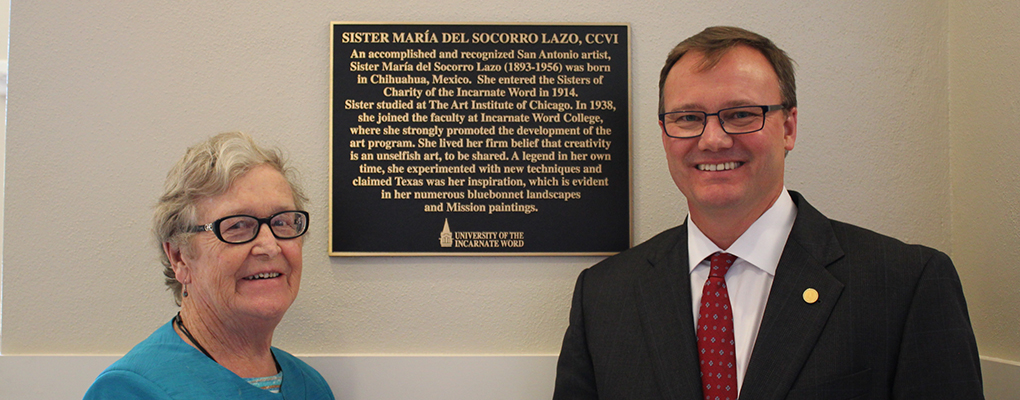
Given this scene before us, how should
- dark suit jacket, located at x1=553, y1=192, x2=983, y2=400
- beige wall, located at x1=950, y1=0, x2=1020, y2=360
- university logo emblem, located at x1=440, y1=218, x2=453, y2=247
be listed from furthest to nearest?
university logo emblem, located at x1=440, y1=218, x2=453, y2=247
beige wall, located at x1=950, y1=0, x2=1020, y2=360
dark suit jacket, located at x1=553, y1=192, x2=983, y2=400

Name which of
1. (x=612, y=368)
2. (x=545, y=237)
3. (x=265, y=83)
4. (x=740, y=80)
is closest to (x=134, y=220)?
(x=265, y=83)

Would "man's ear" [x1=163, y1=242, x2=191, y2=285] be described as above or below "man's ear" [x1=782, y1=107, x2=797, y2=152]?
below

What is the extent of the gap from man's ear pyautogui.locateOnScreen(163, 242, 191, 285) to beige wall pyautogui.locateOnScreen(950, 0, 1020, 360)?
2.81 m

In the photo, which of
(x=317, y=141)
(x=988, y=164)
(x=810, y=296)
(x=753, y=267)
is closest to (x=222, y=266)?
(x=317, y=141)

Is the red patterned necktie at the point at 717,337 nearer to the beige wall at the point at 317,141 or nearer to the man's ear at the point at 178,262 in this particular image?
the beige wall at the point at 317,141

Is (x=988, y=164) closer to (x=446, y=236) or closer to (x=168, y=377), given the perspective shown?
(x=446, y=236)

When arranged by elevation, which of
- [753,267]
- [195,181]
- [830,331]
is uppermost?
[195,181]

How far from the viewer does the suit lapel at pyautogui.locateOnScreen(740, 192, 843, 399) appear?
1601mm

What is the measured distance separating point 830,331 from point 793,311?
0.35 feet

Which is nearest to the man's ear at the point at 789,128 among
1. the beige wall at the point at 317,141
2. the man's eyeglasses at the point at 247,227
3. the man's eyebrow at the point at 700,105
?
the man's eyebrow at the point at 700,105

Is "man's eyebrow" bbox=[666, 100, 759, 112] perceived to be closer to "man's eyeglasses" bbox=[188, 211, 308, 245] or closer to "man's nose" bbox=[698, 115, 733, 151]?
"man's nose" bbox=[698, 115, 733, 151]

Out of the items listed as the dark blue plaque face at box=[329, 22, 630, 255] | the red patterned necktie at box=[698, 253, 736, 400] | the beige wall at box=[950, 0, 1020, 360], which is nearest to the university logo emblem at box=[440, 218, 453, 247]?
the dark blue plaque face at box=[329, 22, 630, 255]

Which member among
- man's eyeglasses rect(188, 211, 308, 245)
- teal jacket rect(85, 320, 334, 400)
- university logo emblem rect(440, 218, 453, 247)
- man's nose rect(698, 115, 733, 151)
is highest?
man's nose rect(698, 115, 733, 151)

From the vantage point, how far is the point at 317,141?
2.42 meters
